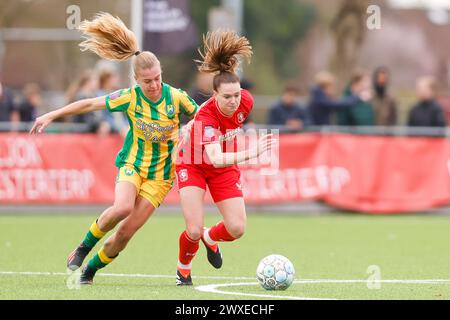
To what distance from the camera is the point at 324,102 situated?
1848 cm

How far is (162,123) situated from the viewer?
939 centimetres


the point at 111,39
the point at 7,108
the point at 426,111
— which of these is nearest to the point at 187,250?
the point at 111,39

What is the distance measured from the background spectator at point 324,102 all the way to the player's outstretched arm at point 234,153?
9349 millimetres

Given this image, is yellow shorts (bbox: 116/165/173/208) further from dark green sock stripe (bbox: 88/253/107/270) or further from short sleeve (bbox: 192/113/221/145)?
dark green sock stripe (bbox: 88/253/107/270)

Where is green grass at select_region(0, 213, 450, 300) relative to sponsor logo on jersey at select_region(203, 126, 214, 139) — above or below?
below

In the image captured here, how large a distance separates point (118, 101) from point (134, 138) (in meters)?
0.37

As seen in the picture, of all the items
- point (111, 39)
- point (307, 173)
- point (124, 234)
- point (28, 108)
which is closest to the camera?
point (124, 234)

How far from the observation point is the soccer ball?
8.64 meters

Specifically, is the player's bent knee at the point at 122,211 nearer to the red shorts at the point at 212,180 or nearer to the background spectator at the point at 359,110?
the red shorts at the point at 212,180

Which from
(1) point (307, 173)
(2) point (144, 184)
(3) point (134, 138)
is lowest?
(1) point (307, 173)

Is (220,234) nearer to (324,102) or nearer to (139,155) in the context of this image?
(139,155)

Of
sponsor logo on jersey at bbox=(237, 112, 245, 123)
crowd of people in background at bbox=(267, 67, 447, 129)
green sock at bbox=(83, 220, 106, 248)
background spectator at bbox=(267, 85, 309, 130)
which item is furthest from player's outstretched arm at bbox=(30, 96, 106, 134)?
background spectator at bbox=(267, 85, 309, 130)
